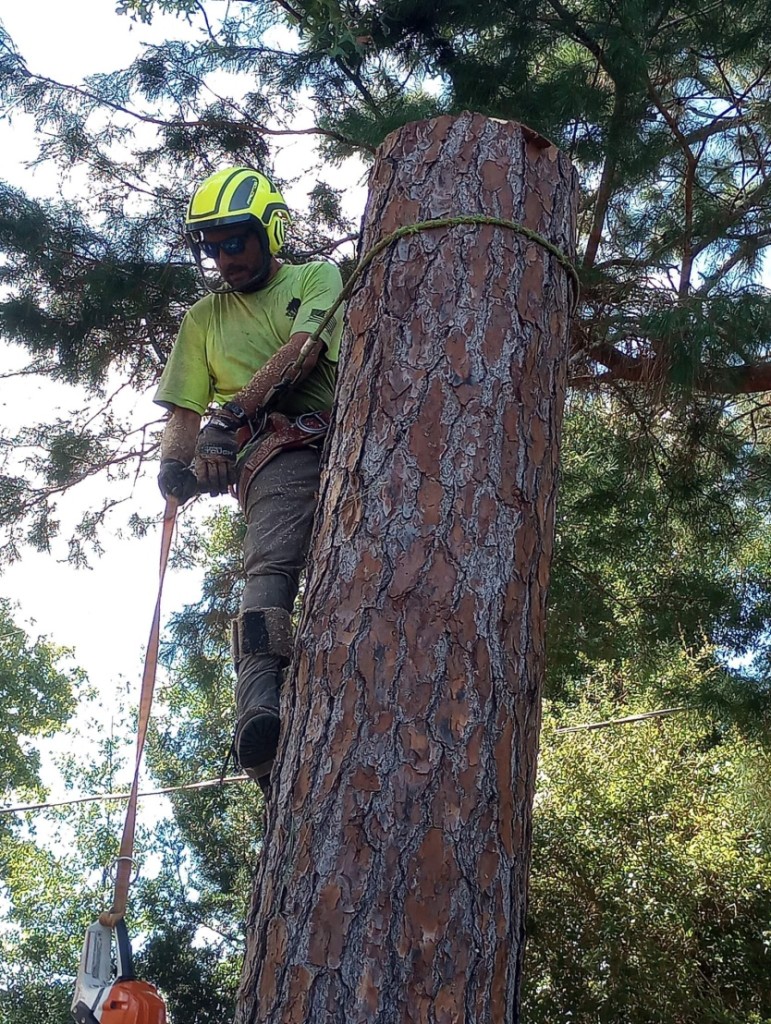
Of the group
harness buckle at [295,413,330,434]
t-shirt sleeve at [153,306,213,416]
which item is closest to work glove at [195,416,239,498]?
harness buckle at [295,413,330,434]

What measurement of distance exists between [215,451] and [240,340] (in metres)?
0.38

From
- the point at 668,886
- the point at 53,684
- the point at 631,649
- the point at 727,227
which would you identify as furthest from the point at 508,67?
the point at 53,684

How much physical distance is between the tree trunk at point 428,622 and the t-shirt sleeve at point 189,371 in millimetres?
875

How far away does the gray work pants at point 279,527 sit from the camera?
2.39 meters

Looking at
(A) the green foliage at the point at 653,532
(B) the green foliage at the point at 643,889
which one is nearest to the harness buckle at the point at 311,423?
(A) the green foliage at the point at 653,532

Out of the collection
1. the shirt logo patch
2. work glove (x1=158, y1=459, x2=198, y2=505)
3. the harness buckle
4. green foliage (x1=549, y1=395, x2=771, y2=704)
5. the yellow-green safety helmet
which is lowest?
work glove (x1=158, y1=459, x2=198, y2=505)

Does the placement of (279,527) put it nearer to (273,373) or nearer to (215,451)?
(215,451)

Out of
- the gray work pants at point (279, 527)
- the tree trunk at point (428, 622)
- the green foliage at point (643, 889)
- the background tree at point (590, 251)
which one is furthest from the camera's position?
the green foliage at point (643, 889)

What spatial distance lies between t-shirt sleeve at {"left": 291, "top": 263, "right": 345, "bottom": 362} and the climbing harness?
76 cm

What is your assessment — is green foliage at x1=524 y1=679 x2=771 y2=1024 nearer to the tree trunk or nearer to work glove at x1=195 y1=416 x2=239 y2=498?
work glove at x1=195 y1=416 x2=239 y2=498

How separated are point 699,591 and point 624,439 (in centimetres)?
105

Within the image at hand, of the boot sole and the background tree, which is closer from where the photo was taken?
the boot sole

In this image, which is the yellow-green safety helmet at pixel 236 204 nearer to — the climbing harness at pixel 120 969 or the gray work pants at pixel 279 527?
the gray work pants at pixel 279 527

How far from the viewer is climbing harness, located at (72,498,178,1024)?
1885 millimetres
